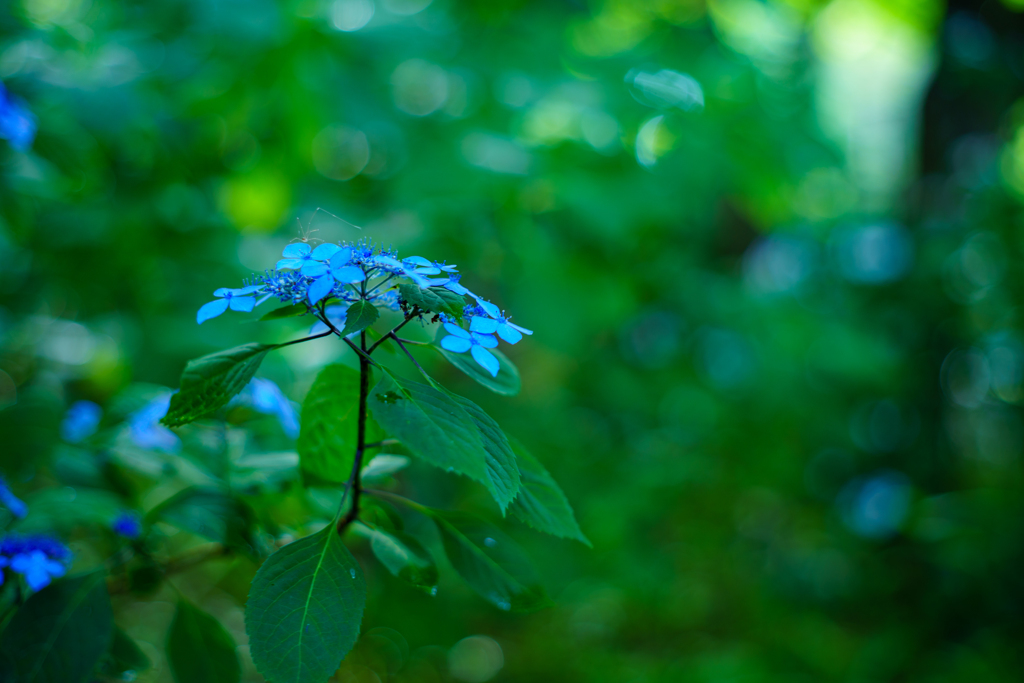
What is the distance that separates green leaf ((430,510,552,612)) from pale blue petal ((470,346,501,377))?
0.23 meters

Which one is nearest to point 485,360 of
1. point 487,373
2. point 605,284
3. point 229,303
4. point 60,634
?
point 487,373

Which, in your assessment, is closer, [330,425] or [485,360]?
[485,360]

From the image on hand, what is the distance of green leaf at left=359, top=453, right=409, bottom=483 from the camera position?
66 centimetres

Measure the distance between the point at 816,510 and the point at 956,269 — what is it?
137 cm

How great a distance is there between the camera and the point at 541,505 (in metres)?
0.56

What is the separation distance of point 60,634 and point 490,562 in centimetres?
40

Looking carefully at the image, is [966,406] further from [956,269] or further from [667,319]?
[667,319]

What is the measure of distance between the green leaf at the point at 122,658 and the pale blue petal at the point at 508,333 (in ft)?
1.76

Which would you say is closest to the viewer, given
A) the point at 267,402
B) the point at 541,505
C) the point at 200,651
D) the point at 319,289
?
the point at 319,289

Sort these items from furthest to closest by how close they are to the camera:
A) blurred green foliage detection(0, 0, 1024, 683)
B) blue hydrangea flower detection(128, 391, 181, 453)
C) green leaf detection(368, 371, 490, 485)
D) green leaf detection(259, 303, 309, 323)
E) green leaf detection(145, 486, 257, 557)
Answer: blurred green foliage detection(0, 0, 1024, 683), blue hydrangea flower detection(128, 391, 181, 453), green leaf detection(145, 486, 257, 557), green leaf detection(259, 303, 309, 323), green leaf detection(368, 371, 490, 485)

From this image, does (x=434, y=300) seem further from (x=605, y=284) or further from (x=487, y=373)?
(x=605, y=284)

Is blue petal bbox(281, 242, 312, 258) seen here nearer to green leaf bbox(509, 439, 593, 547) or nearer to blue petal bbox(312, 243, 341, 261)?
blue petal bbox(312, 243, 341, 261)

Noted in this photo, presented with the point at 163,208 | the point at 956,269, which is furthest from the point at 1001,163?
the point at 163,208

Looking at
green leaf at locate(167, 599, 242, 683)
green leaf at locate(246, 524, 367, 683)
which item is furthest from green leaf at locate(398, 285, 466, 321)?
green leaf at locate(167, 599, 242, 683)
